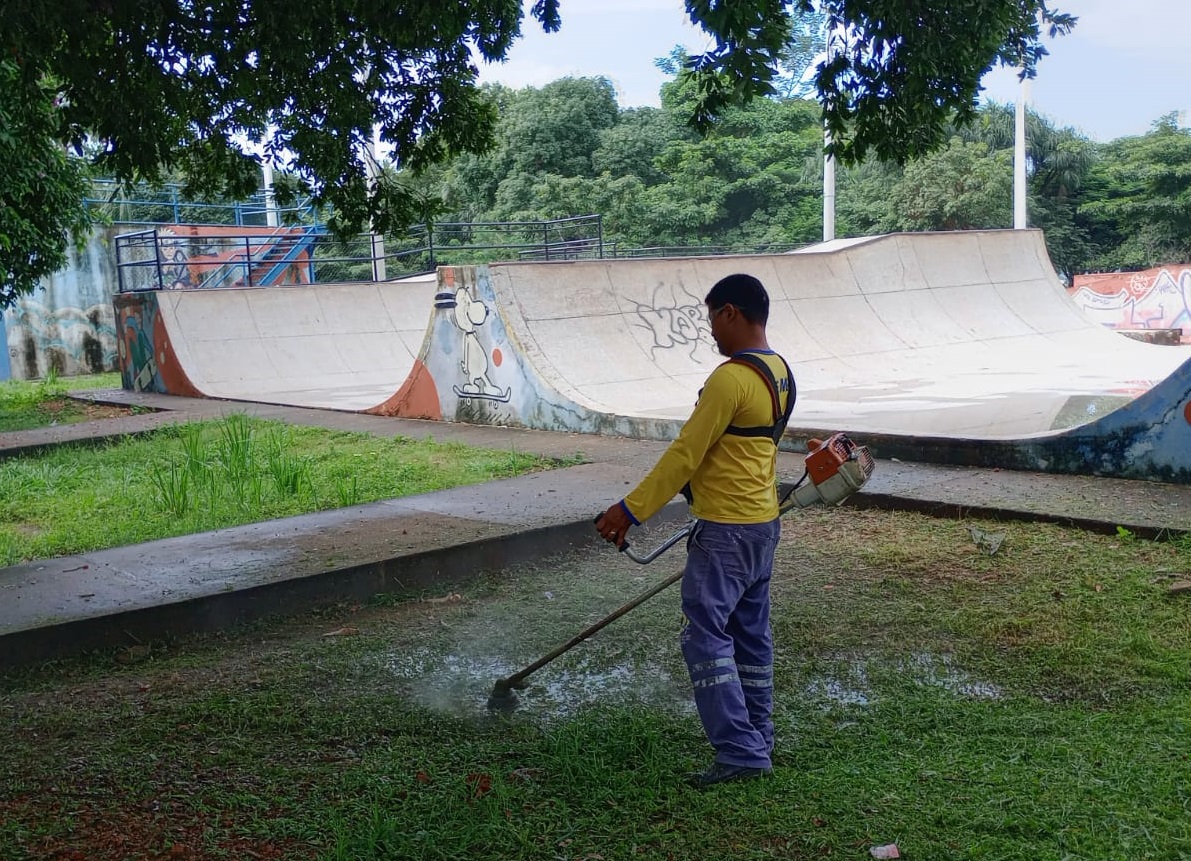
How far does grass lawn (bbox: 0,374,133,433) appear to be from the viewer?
568 inches

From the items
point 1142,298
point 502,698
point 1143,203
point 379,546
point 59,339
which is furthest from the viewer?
point 1143,203

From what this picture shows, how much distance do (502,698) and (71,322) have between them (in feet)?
77.1

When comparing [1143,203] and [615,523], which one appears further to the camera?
[1143,203]

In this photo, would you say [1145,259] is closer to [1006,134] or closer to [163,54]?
[1006,134]

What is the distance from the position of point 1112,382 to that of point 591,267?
6.27m

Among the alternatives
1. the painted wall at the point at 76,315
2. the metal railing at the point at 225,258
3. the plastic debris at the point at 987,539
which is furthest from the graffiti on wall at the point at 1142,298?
the plastic debris at the point at 987,539

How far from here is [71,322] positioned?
24.3 metres

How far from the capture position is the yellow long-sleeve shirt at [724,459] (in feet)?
10.4

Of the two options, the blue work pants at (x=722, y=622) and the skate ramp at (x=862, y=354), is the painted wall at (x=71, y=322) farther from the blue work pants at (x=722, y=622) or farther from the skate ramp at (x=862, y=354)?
the blue work pants at (x=722, y=622)

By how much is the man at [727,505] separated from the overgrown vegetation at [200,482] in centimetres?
440

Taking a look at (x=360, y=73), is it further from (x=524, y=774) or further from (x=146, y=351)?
(x=146, y=351)

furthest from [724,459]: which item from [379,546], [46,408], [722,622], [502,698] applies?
[46,408]

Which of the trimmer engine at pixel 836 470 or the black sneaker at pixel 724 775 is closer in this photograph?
the black sneaker at pixel 724 775

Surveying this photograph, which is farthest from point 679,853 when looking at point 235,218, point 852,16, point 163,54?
point 235,218
